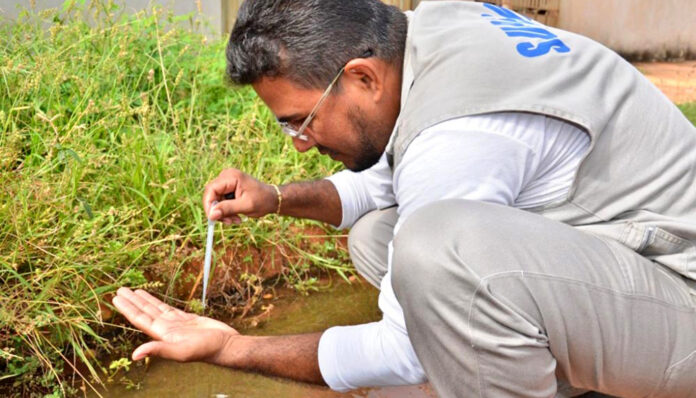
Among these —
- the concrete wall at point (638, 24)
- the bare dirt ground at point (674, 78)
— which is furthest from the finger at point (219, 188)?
the concrete wall at point (638, 24)

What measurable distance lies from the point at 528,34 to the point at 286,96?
635 millimetres

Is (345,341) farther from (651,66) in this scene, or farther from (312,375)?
(651,66)

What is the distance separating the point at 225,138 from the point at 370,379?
2.08 metres

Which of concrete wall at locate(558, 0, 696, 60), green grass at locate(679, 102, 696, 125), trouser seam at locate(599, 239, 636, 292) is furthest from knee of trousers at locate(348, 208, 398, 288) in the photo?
concrete wall at locate(558, 0, 696, 60)

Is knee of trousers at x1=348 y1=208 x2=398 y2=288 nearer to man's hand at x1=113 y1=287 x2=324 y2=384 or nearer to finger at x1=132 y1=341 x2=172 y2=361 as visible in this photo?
man's hand at x1=113 y1=287 x2=324 y2=384

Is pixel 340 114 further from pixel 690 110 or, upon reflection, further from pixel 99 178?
pixel 690 110

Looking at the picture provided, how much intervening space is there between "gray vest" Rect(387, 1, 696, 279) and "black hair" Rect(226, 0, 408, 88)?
10 centimetres

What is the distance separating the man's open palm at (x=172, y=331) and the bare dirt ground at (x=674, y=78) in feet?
16.6

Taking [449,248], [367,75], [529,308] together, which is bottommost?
[529,308]

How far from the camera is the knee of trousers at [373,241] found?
2709mm

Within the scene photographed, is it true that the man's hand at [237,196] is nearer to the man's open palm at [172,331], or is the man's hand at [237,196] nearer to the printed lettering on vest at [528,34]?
the man's open palm at [172,331]

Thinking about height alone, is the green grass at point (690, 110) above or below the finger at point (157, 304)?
below

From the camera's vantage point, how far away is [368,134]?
2.19 m

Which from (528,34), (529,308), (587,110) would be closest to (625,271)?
(529,308)
